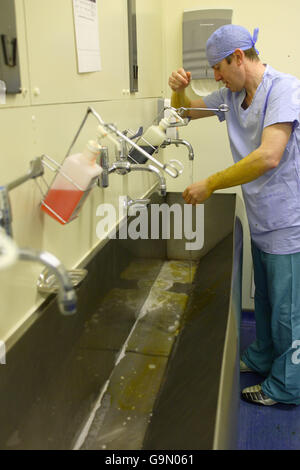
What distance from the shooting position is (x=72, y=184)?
39.2 inches

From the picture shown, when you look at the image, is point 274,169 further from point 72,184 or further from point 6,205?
point 6,205

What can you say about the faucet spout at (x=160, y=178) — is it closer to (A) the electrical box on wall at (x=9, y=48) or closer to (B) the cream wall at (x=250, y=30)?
(A) the electrical box on wall at (x=9, y=48)

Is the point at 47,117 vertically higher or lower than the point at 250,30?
lower

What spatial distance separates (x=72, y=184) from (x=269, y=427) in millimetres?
1463

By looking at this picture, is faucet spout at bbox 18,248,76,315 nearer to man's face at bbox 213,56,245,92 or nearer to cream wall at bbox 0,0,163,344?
cream wall at bbox 0,0,163,344

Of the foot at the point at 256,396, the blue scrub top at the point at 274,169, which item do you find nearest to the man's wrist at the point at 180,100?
the blue scrub top at the point at 274,169

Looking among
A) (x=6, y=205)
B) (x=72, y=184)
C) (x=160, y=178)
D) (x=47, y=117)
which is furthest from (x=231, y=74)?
(x=6, y=205)

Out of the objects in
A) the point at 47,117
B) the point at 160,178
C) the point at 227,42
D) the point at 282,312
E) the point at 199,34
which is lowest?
the point at 282,312

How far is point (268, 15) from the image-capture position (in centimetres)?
238

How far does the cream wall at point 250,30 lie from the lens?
237 cm

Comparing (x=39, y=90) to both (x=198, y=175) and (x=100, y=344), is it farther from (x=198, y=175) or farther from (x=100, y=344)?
(x=198, y=175)

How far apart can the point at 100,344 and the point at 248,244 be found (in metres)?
1.53

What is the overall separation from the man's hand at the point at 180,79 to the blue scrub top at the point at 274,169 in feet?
0.72

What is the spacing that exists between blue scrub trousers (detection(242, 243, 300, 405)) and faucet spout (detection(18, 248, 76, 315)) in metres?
1.32
